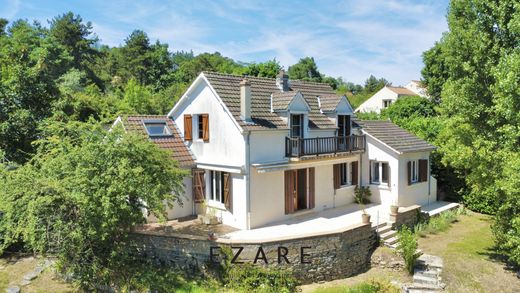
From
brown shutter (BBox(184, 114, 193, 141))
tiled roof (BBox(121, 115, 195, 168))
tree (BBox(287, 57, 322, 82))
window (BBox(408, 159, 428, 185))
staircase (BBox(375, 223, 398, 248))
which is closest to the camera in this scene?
staircase (BBox(375, 223, 398, 248))

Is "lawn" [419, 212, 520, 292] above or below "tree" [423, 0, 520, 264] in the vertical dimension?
below

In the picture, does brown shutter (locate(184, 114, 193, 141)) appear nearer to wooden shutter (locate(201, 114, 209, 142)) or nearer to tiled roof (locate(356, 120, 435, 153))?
wooden shutter (locate(201, 114, 209, 142))

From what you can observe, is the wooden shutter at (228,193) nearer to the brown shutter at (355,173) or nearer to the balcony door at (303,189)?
the balcony door at (303,189)

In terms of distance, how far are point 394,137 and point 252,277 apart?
51.9ft

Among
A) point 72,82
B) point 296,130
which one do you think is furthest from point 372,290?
point 72,82

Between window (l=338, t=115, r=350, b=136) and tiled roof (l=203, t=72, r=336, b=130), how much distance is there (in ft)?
2.95

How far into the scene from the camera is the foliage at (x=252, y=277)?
1611cm

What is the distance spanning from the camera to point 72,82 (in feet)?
141

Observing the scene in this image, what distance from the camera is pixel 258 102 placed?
22172mm

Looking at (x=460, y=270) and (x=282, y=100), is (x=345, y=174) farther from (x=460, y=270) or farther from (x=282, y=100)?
(x=460, y=270)

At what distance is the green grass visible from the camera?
15.8 m

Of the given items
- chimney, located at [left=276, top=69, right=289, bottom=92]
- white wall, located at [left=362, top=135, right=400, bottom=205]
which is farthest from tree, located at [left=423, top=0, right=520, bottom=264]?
chimney, located at [left=276, top=69, right=289, bottom=92]

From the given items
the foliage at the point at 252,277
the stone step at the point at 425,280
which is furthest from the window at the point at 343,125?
the foliage at the point at 252,277

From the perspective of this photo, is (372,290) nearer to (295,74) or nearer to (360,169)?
(360,169)
